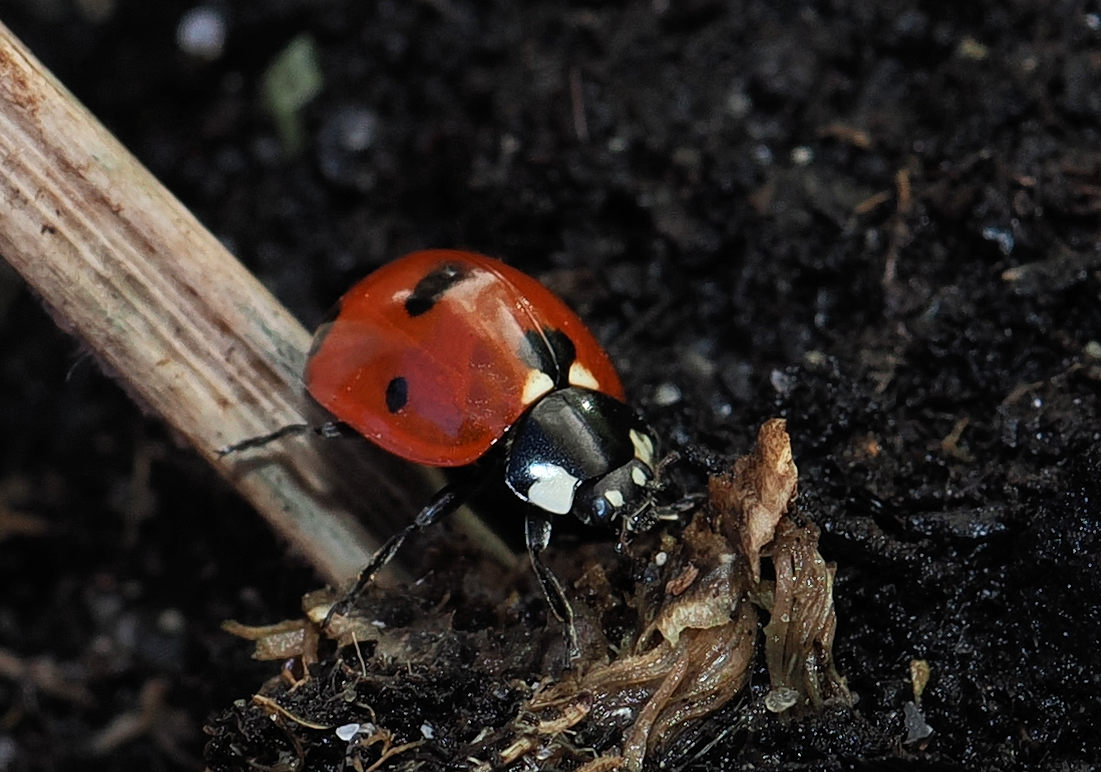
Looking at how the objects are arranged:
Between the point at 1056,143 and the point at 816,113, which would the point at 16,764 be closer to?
the point at 816,113

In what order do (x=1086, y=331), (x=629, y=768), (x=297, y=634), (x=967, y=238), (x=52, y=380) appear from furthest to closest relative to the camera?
(x=52, y=380), (x=967, y=238), (x=1086, y=331), (x=297, y=634), (x=629, y=768)

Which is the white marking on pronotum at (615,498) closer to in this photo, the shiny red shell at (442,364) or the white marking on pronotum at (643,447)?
the white marking on pronotum at (643,447)

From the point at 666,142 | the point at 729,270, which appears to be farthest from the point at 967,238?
the point at 666,142

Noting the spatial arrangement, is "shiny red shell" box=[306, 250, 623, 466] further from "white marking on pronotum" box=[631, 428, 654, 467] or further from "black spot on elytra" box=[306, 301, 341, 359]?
"white marking on pronotum" box=[631, 428, 654, 467]

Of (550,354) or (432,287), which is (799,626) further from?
(432,287)

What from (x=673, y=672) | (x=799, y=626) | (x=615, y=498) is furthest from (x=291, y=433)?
(x=799, y=626)

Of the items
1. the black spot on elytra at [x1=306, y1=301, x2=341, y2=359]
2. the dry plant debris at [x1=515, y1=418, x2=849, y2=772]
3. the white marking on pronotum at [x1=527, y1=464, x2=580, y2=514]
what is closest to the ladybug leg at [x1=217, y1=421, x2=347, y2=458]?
the black spot on elytra at [x1=306, y1=301, x2=341, y2=359]
